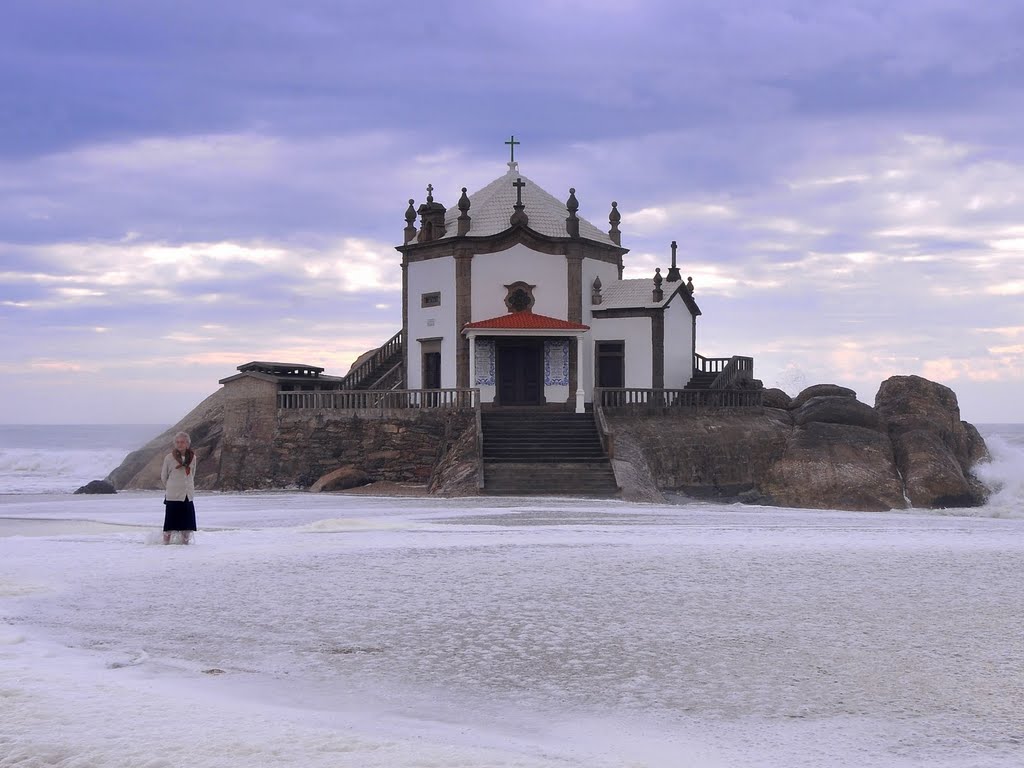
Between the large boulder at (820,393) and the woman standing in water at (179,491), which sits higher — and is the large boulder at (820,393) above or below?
above

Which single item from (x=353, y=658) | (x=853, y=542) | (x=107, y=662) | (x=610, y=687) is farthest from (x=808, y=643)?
(x=853, y=542)

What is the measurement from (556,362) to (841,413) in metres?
8.10

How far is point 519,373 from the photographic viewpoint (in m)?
32.2

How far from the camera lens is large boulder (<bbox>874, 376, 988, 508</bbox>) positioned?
28.4 m

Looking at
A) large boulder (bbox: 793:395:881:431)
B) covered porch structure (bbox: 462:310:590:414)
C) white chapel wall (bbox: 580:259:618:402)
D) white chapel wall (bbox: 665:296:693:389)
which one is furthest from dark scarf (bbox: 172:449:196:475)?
white chapel wall (bbox: 665:296:693:389)

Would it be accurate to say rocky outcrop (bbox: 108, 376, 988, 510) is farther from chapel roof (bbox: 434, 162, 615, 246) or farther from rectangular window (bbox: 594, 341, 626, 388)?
chapel roof (bbox: 434, 162, 615, 246)

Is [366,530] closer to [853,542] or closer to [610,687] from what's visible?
[853,542]

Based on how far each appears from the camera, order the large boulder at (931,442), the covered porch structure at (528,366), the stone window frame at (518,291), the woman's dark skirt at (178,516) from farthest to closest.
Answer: the stone window frame at (518,291)
the covered porch structure at (528,366)
the large boulder at (931,442)
the woman's dark skirt at (178,516)

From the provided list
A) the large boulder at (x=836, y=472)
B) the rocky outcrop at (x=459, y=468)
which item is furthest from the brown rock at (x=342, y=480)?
the large boulder at (x=836, y=472)

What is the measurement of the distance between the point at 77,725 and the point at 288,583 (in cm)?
505

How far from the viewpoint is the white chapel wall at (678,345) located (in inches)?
1316

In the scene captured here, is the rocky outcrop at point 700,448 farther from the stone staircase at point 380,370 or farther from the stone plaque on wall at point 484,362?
the stone staircase at point 380,370

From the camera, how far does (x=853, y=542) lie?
570 inches

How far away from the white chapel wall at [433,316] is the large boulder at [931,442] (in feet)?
41.1
